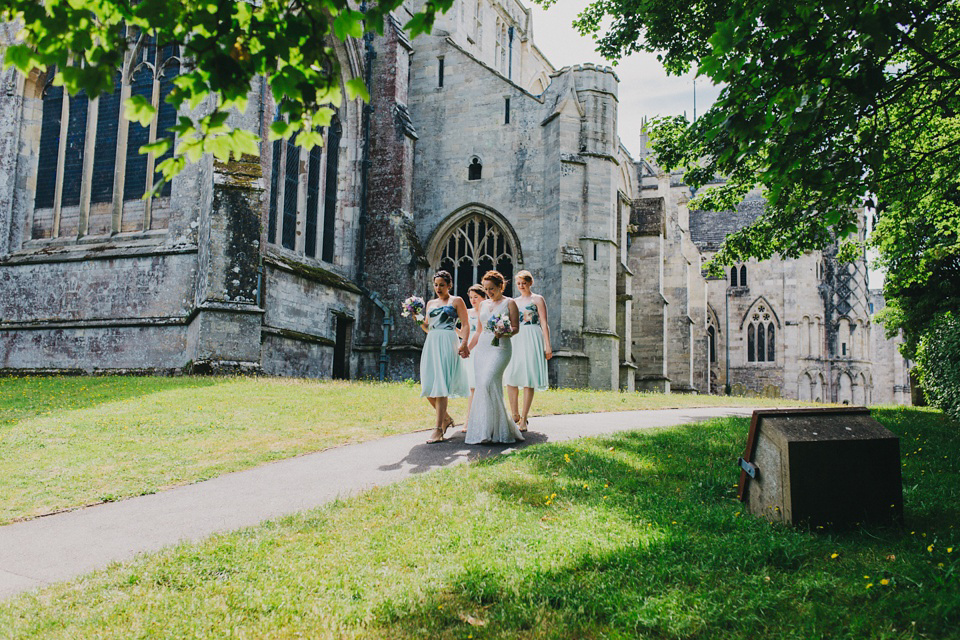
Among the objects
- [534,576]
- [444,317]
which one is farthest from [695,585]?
[444,317]

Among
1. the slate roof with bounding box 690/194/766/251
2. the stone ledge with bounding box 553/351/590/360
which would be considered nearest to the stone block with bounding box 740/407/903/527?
the stone ledge with bounding box 553/351/590/360

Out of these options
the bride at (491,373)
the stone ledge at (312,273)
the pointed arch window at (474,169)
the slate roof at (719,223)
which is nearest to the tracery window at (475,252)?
the pointed arch window at (474,169)

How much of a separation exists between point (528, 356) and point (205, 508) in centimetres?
506

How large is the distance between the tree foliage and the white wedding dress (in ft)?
10.9

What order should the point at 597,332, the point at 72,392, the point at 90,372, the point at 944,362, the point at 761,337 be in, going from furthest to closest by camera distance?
the point at 761,337
the point at 597,332
the point at 90,372
the point at 72,392
the point at 944,362

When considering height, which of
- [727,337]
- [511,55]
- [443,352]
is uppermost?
[511,55]

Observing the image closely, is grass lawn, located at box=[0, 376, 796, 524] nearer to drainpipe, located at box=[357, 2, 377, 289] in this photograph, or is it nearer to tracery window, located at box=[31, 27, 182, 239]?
tracery window, located at box=[31, 27, 182, 239]

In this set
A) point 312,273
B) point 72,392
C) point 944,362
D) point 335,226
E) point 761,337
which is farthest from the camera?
point 761,337

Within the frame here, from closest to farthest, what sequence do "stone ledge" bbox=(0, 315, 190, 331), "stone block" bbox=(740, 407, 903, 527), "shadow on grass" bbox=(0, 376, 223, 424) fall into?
1. "stone block" bbox=(740, 407, 903, 527)
2. "shadow on grass" bbox=(0, 376, 223, 424)
3. "stone ledge" bbox=(0, 315, 190, 331)

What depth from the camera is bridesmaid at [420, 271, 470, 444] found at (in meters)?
9.29

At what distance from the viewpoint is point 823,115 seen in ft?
19.8

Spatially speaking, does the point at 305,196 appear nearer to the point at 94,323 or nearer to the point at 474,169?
the point at 474,169

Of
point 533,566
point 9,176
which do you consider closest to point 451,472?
point 533,566

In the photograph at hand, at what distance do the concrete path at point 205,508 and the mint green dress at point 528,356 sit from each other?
1099 millimetres
